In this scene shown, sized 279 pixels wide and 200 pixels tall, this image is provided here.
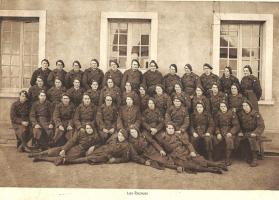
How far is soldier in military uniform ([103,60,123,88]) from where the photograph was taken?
477 centimetres

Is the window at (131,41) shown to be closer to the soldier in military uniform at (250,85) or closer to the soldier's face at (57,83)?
the soldier's face at (57,83)

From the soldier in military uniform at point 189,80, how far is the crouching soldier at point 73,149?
4.38ft

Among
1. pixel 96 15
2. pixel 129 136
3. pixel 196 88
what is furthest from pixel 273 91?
pixel 96 15

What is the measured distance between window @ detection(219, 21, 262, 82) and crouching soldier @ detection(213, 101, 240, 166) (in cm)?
Result: 85

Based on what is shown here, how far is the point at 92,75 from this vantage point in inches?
190

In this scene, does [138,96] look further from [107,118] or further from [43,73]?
[43,73]

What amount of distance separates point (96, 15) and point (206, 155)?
2.30 m

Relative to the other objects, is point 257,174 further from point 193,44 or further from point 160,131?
point 193,44

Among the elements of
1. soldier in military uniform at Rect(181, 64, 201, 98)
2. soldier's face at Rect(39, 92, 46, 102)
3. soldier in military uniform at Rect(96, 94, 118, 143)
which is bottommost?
soldier in military uniform at Rect(96, 94, 118, 143)

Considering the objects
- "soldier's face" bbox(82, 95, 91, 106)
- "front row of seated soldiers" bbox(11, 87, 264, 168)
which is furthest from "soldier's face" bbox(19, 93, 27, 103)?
"soldier's face" bbox(82, 95, 91, 106)

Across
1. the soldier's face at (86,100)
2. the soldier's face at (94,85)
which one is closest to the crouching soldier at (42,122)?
the soldier's face at (86,100)

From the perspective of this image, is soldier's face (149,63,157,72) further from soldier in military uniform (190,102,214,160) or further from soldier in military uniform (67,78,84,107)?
soldier in military uniform (67,78,84,107)

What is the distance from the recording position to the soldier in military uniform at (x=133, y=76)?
15.5ft

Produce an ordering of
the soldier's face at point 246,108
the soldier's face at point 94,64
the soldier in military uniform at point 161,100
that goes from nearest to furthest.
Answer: the soldier's face at point 246,108 → the soldier in military uniform at point 161,100 → the soldier's face at point 94,64
